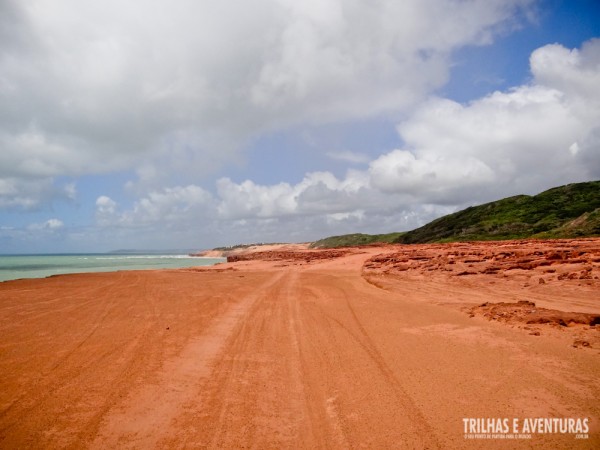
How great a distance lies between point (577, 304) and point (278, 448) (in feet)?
34.3

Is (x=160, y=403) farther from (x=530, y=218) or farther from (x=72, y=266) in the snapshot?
(x=530, y=218)

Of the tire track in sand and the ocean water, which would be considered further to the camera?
the ocean water

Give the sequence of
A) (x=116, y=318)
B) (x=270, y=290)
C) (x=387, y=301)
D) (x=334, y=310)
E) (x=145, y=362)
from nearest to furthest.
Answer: (x=145, y=362)
(x=116, y=318)
(x=334, y=310)
(x=387, y=301)
(x=270, y=290)

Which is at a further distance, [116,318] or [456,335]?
[116,318]

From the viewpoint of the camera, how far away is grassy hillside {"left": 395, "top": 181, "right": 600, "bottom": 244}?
3634cm

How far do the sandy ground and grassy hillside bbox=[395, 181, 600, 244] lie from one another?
31.7m

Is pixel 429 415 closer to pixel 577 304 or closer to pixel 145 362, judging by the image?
pixel 145 362

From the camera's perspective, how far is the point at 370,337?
7684 millimetres

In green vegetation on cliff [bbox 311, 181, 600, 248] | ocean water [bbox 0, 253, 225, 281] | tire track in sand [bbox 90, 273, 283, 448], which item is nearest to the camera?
tire track in sand [bbox 90, 273, 283, 448]

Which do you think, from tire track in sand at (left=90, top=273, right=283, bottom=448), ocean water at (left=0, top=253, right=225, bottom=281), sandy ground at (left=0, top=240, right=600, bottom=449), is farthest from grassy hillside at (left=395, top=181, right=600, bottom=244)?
ocean water at (left=0, top=253, right=225, bottom=281)

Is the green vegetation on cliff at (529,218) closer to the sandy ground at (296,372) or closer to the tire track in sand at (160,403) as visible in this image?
the sandy ground at (296,372)

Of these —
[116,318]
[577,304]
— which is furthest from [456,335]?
[116,318]

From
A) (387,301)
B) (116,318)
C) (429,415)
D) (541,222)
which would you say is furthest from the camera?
(541,222)

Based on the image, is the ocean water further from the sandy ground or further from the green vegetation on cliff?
the green vegetation on cliff
